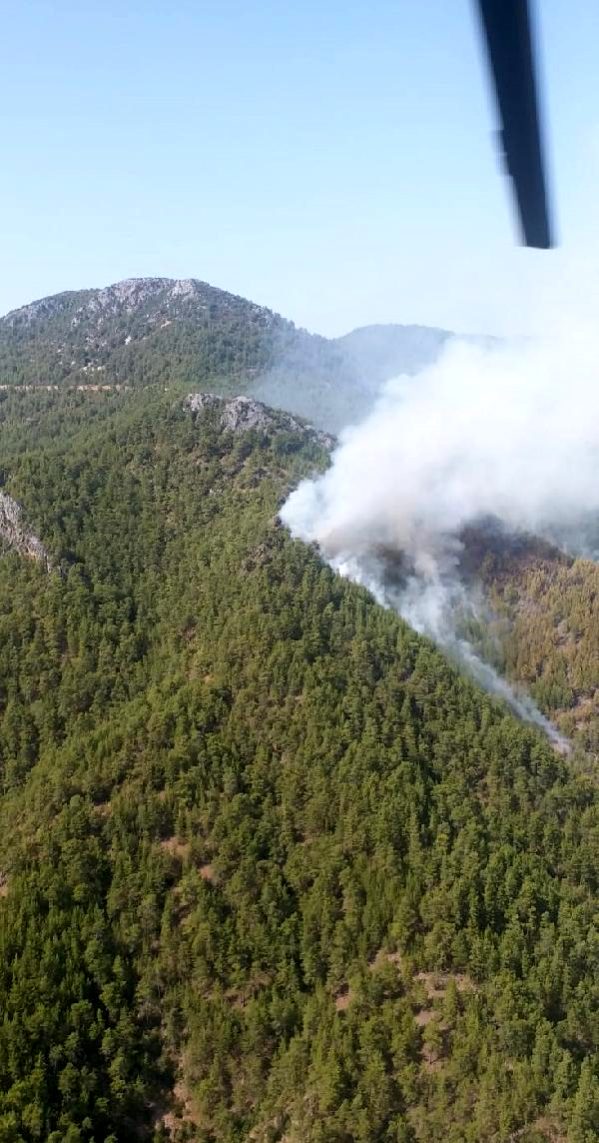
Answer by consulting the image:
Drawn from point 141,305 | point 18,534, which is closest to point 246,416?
point 18,534

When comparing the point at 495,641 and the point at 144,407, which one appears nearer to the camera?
the point at 495,641

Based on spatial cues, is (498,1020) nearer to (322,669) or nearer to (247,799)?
(247,799)

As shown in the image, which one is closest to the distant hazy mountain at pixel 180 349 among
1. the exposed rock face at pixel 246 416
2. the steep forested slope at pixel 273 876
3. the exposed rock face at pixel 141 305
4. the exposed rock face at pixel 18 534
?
the exposed rock face at pixel 141 305

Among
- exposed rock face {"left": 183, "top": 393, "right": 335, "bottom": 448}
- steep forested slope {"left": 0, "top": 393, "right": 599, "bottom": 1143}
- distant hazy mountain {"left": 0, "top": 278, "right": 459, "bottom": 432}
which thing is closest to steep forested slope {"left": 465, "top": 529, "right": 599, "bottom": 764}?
steep forested slope {"left": 0, "top": 393, "right": 599, "bottom": 1143}

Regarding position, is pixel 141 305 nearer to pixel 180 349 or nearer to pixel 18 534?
pixel 180 349

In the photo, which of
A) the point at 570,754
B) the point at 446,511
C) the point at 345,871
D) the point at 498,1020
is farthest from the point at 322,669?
the point at 446,511

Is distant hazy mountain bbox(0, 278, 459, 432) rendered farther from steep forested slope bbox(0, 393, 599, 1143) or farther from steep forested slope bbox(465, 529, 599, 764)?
steep forested slope bbox(0, 393, 599, 1143)
